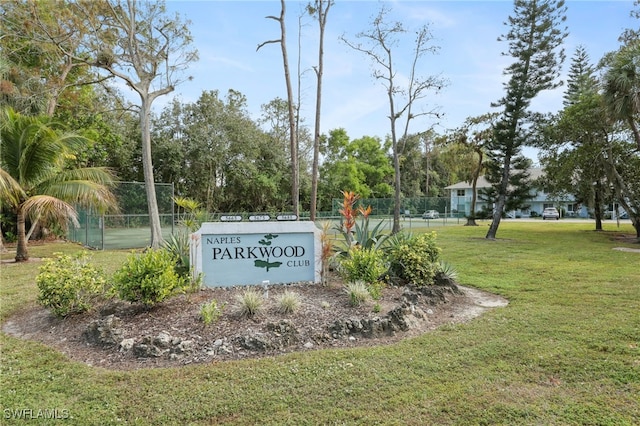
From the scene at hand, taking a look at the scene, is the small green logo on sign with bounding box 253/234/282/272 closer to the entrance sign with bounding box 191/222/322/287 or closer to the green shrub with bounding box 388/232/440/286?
the entrance sign with bounding box 191/222/322/287

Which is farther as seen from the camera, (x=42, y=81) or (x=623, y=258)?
(x=42, y=81)

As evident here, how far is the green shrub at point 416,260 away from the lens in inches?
220

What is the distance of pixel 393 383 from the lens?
282 centimetres

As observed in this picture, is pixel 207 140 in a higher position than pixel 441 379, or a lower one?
higher

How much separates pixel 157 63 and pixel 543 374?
506 inches

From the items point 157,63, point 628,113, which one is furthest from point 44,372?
point 628,113

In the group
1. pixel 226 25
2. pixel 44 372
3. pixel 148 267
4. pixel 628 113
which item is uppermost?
pixel 226 25

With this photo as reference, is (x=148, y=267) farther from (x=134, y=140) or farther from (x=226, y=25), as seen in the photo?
(x=134, y=140)

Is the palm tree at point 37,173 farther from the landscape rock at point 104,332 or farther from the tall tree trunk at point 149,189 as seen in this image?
the landscape rock at point 104,332

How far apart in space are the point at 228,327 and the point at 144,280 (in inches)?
39.2

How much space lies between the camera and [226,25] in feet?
28.9

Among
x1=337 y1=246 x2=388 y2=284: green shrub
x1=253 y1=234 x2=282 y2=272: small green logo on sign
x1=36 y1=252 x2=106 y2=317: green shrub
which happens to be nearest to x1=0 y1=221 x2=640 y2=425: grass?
x1=36 y1=252 x2=106 y2=317: green shrub

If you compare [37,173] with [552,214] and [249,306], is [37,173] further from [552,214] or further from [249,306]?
[552,214]

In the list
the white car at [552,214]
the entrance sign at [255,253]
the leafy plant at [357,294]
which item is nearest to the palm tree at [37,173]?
the entrance sign at [255,253]
